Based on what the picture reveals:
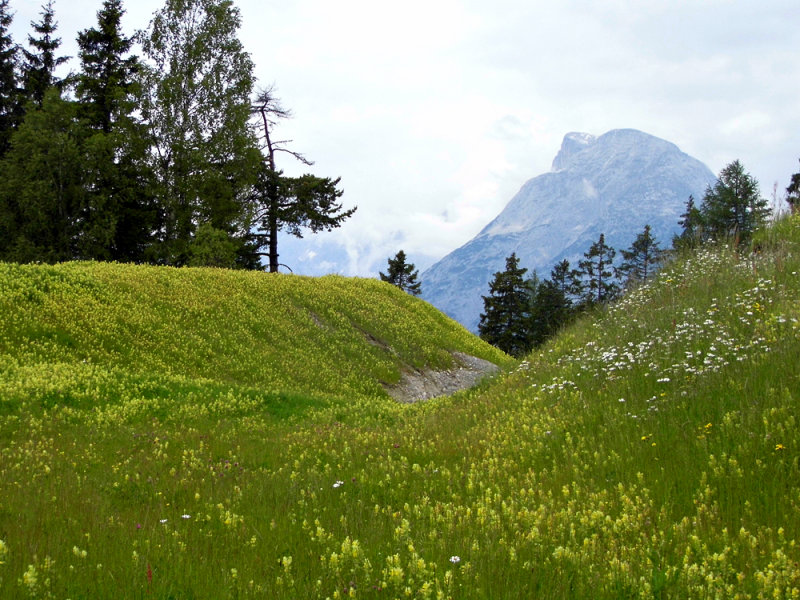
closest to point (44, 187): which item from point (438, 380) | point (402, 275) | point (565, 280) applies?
point (438, 380)

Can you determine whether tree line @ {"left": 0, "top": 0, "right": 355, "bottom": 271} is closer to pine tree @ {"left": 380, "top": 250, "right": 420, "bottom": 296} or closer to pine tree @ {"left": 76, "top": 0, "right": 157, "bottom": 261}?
pine tree @ {"left": 76, "top": 0, "right": 157, "bottom": 261}

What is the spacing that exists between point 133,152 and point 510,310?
4304 centimetres

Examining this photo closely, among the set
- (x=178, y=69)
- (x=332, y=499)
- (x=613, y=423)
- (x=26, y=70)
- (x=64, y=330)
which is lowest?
(x=332, y=499)

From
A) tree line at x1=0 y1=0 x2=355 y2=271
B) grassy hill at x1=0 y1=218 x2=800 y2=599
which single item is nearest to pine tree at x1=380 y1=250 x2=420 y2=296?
tree line at x1=0 y1=0 x2=355 y2=271

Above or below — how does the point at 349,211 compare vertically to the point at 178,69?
below

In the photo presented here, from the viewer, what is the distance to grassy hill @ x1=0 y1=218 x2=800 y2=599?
13.4ft

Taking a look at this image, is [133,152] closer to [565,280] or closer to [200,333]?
[200,333]

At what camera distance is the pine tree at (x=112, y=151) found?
32906mm

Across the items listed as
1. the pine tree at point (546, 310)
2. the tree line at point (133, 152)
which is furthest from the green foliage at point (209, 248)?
the pine tree at point (546, 310)

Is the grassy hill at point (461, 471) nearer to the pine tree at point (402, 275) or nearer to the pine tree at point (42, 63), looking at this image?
the pine tree at point (42, 63)

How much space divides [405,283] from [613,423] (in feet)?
212

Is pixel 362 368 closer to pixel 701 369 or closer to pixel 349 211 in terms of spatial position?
pixel 701 369

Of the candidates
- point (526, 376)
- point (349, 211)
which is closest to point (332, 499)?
point (526, 376)

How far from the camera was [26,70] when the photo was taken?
1610 inches
